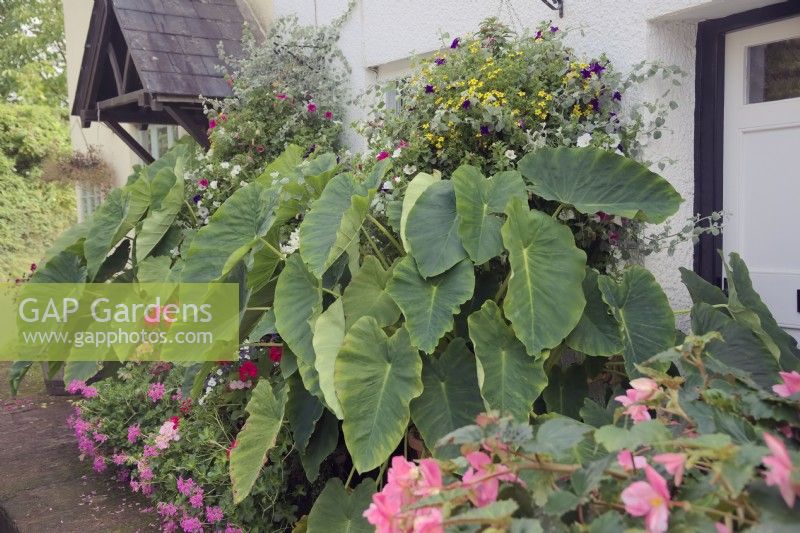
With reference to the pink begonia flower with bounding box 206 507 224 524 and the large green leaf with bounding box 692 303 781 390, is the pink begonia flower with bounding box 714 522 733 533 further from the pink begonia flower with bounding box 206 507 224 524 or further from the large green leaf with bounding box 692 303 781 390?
the pink begonia flower with bounding box 206 507 224 524

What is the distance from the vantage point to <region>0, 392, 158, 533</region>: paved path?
11.9 feet

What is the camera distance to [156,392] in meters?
4.01

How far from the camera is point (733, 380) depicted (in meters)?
1.71

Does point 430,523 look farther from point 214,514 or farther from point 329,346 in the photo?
point 214,514

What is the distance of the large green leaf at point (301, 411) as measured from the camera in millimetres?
2863

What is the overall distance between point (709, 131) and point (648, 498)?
102 inches

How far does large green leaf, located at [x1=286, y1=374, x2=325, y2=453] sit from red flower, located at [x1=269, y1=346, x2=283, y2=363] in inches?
16.9

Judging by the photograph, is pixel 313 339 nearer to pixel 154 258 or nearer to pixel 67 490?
pixel 154 258

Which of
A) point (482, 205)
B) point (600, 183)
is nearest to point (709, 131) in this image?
point (600, 183)

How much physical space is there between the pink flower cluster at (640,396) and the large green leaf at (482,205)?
1093mm

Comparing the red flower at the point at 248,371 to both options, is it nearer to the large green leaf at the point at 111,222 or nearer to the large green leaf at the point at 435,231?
the large green leaf at the point at 111,222

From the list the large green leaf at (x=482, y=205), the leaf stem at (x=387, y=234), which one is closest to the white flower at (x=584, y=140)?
the large green leaf at (x=482, y=205)

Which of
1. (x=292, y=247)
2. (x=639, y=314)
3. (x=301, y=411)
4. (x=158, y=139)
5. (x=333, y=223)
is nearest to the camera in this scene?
(x=639, y=314)

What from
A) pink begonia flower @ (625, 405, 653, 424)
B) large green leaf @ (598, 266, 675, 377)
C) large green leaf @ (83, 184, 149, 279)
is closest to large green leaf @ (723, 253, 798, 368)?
large green leaf @ (598, 266, 675, 377)
